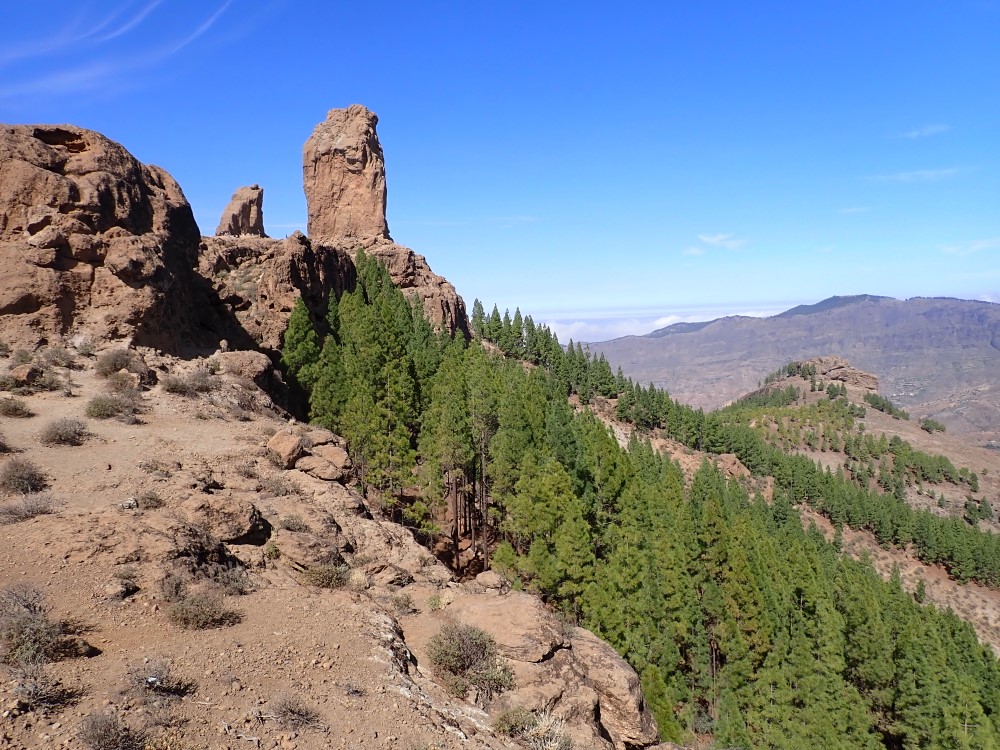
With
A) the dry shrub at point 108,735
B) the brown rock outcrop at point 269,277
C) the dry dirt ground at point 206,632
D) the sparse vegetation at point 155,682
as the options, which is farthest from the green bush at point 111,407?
the dry shrub at point 108,735

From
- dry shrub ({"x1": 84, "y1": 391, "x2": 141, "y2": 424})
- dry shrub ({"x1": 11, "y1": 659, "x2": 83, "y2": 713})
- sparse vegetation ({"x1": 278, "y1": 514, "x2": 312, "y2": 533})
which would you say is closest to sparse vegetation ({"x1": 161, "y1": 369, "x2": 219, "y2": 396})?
dry shrub ({"x1": 84, "y1": 391, "x2": 141, "y2": 424})

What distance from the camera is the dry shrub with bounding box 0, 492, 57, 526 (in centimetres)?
1269

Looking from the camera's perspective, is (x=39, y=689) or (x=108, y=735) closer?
(x=108, y=735)

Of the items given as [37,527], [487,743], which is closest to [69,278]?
[37,527]

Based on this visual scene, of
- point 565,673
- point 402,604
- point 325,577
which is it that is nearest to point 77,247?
point 325,577

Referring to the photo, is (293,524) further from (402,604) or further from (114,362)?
(114,362)

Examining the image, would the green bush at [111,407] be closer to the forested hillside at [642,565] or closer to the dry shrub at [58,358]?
the dry shrub at [58,358]

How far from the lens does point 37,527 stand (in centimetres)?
1243

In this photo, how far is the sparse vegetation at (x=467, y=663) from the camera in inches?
475

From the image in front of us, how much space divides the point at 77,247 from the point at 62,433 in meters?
15.0

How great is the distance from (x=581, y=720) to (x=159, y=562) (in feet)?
33.3

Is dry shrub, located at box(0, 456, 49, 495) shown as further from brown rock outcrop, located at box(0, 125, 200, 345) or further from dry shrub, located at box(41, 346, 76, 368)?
brown rock outcrop, located at box(0, 125, 200, 345)

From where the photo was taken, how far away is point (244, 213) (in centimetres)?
9488

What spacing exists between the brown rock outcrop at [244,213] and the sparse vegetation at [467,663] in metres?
92.5
